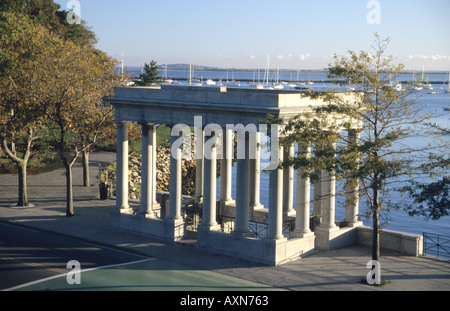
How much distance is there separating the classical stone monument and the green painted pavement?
2807mm

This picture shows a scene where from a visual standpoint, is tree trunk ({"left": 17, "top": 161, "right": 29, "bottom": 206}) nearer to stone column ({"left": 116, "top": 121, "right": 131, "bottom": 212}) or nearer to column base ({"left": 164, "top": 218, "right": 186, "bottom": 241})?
stone column ({"left": 116, "top": 121, "right": 131, "bottom": 212})

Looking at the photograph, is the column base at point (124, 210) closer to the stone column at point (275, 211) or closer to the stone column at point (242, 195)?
the stone column at point (242, 195)

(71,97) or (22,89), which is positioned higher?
(22,89)

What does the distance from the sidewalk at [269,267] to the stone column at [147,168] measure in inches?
67.8

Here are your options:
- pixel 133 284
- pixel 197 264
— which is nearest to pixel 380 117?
pixel 197 264

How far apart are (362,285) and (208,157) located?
9234 millimetres

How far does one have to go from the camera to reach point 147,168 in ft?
98.4

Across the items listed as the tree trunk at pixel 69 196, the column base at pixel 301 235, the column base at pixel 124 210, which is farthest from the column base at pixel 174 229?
the tree trunk at pixel 69 196

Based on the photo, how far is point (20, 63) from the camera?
35.9 meters

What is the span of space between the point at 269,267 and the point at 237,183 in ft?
13.2

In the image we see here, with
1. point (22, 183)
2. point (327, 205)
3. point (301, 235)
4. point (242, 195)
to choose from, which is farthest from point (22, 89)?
point (327, 205)

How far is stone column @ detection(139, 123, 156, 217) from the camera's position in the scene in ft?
98.0

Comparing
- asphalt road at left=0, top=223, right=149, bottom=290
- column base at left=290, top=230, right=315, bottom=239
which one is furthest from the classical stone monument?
asphalt road at left=0, top=223, right=149, bottom=290

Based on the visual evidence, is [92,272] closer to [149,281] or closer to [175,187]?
[149,281]
